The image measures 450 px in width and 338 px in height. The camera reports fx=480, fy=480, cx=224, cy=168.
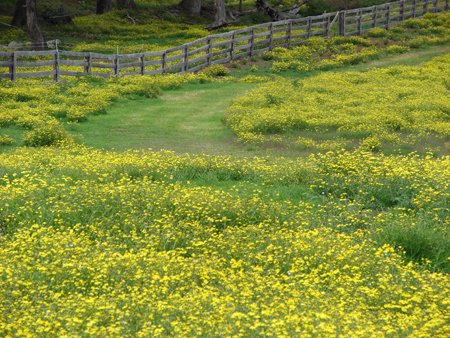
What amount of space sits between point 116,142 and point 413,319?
28.7 ft

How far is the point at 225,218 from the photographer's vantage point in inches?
289

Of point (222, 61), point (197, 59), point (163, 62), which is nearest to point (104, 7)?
point (222, 61)

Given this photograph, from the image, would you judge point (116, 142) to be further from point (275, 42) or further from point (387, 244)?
point (275, 42)

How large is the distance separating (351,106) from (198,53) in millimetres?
10424

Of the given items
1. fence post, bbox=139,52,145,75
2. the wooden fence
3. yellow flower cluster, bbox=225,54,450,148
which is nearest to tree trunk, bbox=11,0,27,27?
the wooden fence

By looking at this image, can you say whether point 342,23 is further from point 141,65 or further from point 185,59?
point 141,65

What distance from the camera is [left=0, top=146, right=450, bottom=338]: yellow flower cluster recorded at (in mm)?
5008

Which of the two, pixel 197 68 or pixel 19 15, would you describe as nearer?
pixel 197 68

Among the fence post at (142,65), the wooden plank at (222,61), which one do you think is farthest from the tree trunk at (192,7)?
the fence post at (142,65)

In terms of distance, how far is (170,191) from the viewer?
8383 mm

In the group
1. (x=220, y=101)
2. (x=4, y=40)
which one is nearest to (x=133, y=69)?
(x=220, y=101)

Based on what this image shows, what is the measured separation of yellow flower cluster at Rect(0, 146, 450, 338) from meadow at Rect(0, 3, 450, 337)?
3 centimetres

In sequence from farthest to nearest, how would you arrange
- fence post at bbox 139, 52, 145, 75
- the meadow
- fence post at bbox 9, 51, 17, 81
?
fence post at bbox 139, 52, 145, 75 < fence post at bbox 9, 51, 17, 81 < the meadow

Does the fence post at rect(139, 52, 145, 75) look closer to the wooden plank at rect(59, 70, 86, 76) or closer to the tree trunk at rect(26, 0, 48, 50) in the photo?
the wooden plank at rect(59, 70, 86, 76)
